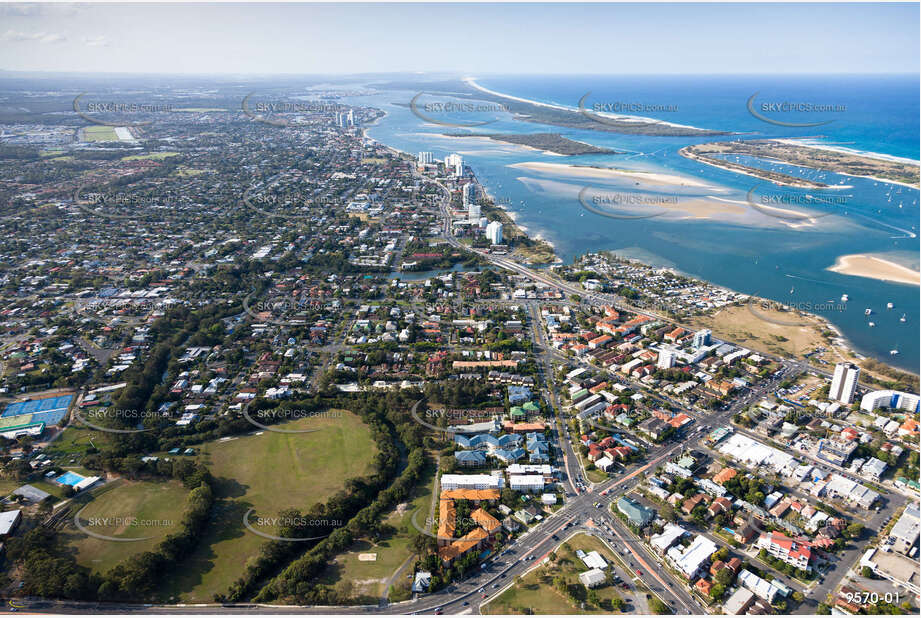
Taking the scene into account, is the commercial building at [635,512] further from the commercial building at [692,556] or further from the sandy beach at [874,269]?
the sandy beach at [874,269]

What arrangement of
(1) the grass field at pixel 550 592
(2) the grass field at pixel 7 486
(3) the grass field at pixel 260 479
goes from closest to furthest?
(1) the grass field at pixel 550 592, (3) the grass field at pixel 260 479, (2) the grass field at pixel 7 486

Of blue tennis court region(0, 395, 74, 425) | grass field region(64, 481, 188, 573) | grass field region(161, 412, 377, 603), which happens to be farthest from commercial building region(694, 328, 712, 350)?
blue tennis court region(0, 395, 74, 425)

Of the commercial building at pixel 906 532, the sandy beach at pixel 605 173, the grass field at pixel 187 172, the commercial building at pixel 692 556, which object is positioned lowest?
the commercial building at pixel 692 556

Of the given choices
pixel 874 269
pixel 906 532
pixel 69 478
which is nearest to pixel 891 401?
pixel 906 532

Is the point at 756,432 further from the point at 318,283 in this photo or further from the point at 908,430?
the point at 318,283

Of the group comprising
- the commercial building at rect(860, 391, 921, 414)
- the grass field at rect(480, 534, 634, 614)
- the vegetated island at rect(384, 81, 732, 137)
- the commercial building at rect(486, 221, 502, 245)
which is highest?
the vegetated island at rect(384, 81, 732, 137)

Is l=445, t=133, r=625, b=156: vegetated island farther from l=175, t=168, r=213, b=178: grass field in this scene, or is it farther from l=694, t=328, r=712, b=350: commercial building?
l=694, t=328, r=712, b=350: commercial building

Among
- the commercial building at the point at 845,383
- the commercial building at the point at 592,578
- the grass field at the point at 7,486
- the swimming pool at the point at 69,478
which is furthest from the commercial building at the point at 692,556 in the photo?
the grass field at the point at 7,486
